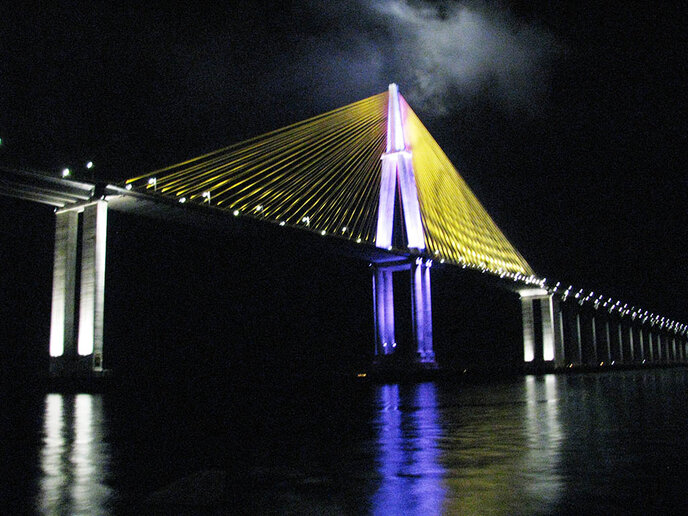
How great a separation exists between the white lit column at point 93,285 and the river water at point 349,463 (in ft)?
33.7

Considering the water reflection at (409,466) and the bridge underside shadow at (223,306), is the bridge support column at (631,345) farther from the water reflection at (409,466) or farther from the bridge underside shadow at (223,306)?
the water reflection at (409,466)

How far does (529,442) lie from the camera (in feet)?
27.2

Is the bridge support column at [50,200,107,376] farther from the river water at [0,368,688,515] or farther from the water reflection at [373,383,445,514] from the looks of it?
the water reflection at [373,383,445,514]

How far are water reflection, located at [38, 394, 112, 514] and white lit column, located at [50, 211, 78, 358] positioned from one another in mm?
11931

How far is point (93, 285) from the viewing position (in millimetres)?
23984

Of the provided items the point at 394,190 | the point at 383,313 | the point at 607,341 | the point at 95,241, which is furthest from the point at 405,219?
the point at 607,341

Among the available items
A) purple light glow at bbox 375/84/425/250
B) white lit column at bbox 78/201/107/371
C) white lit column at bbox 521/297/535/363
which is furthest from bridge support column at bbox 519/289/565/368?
white lit column at bbox 78/201/107/371

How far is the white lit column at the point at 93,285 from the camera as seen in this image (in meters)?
23.3

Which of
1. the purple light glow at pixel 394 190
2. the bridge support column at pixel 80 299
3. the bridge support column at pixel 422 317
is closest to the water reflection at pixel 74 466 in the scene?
the bridge support column at pixel 80 299

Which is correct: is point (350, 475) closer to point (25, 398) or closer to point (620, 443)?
point (620, 443)

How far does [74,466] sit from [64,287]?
19034mm

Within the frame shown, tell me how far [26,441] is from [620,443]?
6.28 metres

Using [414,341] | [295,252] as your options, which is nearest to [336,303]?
[414,341]

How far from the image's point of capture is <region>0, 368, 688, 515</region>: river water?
495cm
